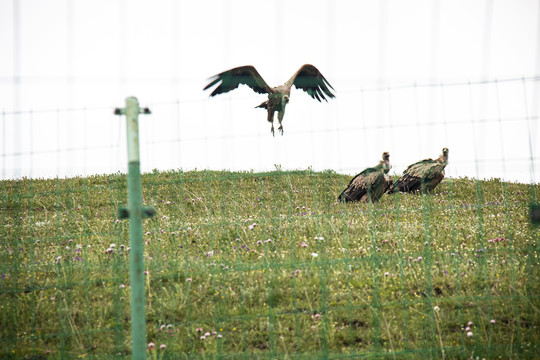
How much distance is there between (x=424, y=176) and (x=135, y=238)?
9779 mm

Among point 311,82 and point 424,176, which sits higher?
point 311,82

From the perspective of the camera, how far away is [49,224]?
302 inches

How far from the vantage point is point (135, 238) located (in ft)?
9.15

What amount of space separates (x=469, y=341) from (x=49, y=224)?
654 centimetres

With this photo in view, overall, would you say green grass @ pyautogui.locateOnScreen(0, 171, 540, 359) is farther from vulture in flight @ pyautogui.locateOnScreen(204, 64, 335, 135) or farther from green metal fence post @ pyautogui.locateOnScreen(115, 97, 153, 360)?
vulture in flight @ pyautogui.locateOnScreen(204, 64, 335, 135)

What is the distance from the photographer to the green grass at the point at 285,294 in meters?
3.90

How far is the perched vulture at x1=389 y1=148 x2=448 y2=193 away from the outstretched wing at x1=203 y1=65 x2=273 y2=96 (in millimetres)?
4132

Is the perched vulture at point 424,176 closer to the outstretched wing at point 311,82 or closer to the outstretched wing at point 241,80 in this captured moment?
the outstretched wing at point 311,82

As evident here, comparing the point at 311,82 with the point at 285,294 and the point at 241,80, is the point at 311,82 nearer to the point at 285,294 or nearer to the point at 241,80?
the point at 241,80

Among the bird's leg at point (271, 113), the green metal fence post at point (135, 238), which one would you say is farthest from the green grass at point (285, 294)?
the bird's leg at point (271, 113)

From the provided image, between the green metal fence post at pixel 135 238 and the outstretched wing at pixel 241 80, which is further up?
the outstretched wing at pixel 241 80

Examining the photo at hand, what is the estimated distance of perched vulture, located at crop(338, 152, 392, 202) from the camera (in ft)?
31.8

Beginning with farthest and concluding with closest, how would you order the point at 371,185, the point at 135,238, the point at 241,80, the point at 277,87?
the point at 277,87 → the point at 241,80 → the point at 371,185 → the point at 135,238

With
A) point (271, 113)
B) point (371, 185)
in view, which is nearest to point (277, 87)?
point (271, 113)
